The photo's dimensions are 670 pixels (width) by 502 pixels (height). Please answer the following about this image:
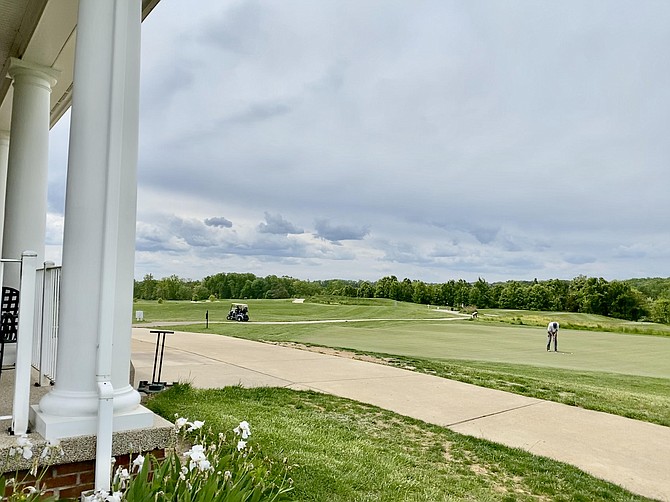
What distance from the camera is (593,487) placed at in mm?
3646

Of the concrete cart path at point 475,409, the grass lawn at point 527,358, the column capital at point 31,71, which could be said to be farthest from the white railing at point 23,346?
the grass lawn at point 527,358

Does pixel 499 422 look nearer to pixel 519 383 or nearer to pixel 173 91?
pixel 519 383

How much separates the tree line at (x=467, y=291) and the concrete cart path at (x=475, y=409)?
32.0m

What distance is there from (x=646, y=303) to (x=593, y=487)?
165 feet

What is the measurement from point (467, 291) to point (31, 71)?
52644 millimetres

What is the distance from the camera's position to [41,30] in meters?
4.70

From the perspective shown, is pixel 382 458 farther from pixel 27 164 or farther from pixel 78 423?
pixel 27 164

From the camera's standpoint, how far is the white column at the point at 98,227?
2.62m

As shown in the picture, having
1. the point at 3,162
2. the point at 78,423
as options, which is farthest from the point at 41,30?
the point at 3,162

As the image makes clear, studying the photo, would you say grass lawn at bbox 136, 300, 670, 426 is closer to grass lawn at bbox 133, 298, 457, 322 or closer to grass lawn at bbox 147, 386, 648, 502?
grass lawn at bbox 133, 298, 457, 322

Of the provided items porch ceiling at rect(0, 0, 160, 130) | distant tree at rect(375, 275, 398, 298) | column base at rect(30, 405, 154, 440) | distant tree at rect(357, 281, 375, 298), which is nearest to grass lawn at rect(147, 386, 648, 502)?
column base at rect(30, 405, 154, 440)

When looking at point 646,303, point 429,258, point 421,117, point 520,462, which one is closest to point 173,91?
point 520,462

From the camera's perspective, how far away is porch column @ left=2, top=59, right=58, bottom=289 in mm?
5273

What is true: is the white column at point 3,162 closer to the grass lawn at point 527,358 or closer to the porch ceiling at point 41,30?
the porch ceiling at point 41,30
